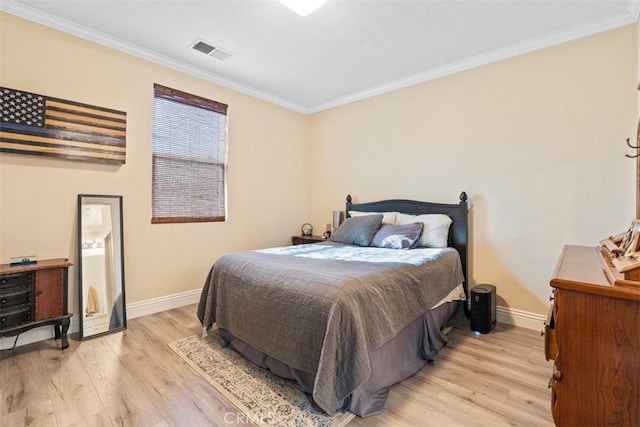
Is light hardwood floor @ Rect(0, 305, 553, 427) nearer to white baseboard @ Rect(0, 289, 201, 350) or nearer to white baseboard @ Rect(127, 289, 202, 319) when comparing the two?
white baseboard @ Rect(0, 289, 201, 350)

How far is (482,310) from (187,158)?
350cm

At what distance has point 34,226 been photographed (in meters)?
2.49

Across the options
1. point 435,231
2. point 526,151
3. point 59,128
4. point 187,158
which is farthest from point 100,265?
point 526,151

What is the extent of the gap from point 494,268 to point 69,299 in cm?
407

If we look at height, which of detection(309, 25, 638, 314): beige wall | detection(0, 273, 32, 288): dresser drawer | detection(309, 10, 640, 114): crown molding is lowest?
detection(0, 273, 32, 288): dresser drawer

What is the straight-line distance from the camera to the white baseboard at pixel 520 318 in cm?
279

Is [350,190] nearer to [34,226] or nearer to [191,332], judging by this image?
[191,332]

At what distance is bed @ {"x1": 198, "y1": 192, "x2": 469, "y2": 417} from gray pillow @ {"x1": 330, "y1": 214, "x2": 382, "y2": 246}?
0.96 feet

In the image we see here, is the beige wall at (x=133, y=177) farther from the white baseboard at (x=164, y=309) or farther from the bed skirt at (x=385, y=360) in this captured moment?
the bed skirt at (x=385, y=360)

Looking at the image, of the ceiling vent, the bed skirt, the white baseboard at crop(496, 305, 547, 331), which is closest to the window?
the ceiling vent

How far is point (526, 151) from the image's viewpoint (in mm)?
2865

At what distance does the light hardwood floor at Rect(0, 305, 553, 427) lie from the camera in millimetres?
1613

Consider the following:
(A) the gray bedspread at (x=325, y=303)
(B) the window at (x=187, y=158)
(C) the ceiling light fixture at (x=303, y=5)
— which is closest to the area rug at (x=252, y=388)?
(A) the gray bedspread at (x=325, y=303)

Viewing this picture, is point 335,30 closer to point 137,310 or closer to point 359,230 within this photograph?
point 359,230
